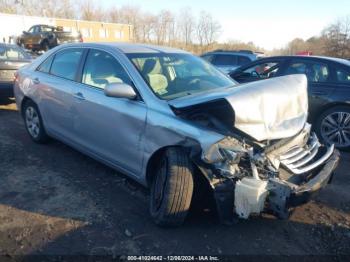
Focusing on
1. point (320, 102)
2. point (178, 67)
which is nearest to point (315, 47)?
point (320, 102)

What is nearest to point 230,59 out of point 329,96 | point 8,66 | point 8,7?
point 329,96

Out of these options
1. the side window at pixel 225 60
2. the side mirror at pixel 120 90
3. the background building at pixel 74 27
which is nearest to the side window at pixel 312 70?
the side mirror at pixel 120 90

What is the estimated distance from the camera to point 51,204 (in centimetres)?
355

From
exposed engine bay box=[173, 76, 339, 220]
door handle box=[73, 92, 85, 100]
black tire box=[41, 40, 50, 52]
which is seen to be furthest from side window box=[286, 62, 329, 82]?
black tire box=[41, 40, 50, 52]

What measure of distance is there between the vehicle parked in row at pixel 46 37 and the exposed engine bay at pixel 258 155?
74.7 ft

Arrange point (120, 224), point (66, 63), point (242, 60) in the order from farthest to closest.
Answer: point (242, 60)
point (66, 63)
point (120, 224)

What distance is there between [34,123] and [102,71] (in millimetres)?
2031

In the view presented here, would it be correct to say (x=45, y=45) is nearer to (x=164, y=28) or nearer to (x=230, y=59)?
(x=230, y=59)

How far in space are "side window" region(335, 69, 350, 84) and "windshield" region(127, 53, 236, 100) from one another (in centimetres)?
248

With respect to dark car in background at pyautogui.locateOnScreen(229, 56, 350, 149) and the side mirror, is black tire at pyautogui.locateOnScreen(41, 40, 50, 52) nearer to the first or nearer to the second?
dark car in background at pyautogui.locateOnScreen(229, 56, 350, 149)

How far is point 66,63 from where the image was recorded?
463cm

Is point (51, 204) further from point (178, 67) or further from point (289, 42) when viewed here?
point (289, 42)

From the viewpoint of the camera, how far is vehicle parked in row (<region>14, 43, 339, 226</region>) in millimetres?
2783

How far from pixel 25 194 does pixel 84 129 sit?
1000 millimetres
